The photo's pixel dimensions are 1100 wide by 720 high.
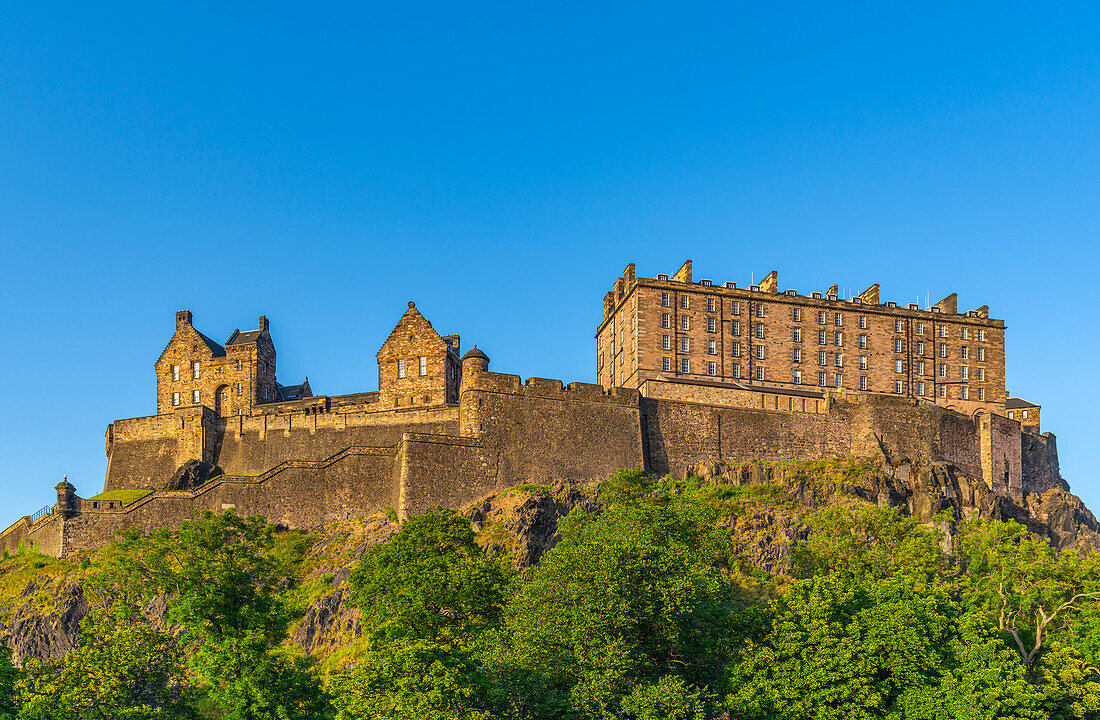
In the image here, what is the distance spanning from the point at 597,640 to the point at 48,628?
33682 mm

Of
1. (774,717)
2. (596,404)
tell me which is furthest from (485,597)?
(596,404)

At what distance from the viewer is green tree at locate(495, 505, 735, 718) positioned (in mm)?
39375

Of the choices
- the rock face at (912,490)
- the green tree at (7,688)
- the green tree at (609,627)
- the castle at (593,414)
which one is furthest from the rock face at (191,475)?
the green tree at (609,627)

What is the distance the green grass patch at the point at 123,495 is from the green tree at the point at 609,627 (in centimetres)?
3316

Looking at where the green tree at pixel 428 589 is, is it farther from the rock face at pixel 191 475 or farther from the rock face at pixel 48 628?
the rock face at pixel 191 475

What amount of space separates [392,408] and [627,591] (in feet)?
113

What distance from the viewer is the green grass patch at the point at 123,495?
231 feet

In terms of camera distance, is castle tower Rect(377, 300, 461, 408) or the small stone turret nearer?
the small stone turret

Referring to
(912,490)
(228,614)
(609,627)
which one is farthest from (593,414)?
(228,614)

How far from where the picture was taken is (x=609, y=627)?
4178 centimetres

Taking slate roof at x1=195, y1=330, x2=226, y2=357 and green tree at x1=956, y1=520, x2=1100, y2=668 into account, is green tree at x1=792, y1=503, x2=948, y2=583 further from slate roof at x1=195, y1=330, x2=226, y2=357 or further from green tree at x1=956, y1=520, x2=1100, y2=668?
slate roof at x1=195, y1=330, x2=226, y2=357

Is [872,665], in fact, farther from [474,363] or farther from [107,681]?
[474,363]

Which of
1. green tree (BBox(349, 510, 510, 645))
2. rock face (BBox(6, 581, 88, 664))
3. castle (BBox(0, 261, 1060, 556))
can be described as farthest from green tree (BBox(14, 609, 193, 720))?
castle (BBox(0, 261, 1060, 556))

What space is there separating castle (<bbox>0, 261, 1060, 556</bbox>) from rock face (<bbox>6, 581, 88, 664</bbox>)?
612cm
